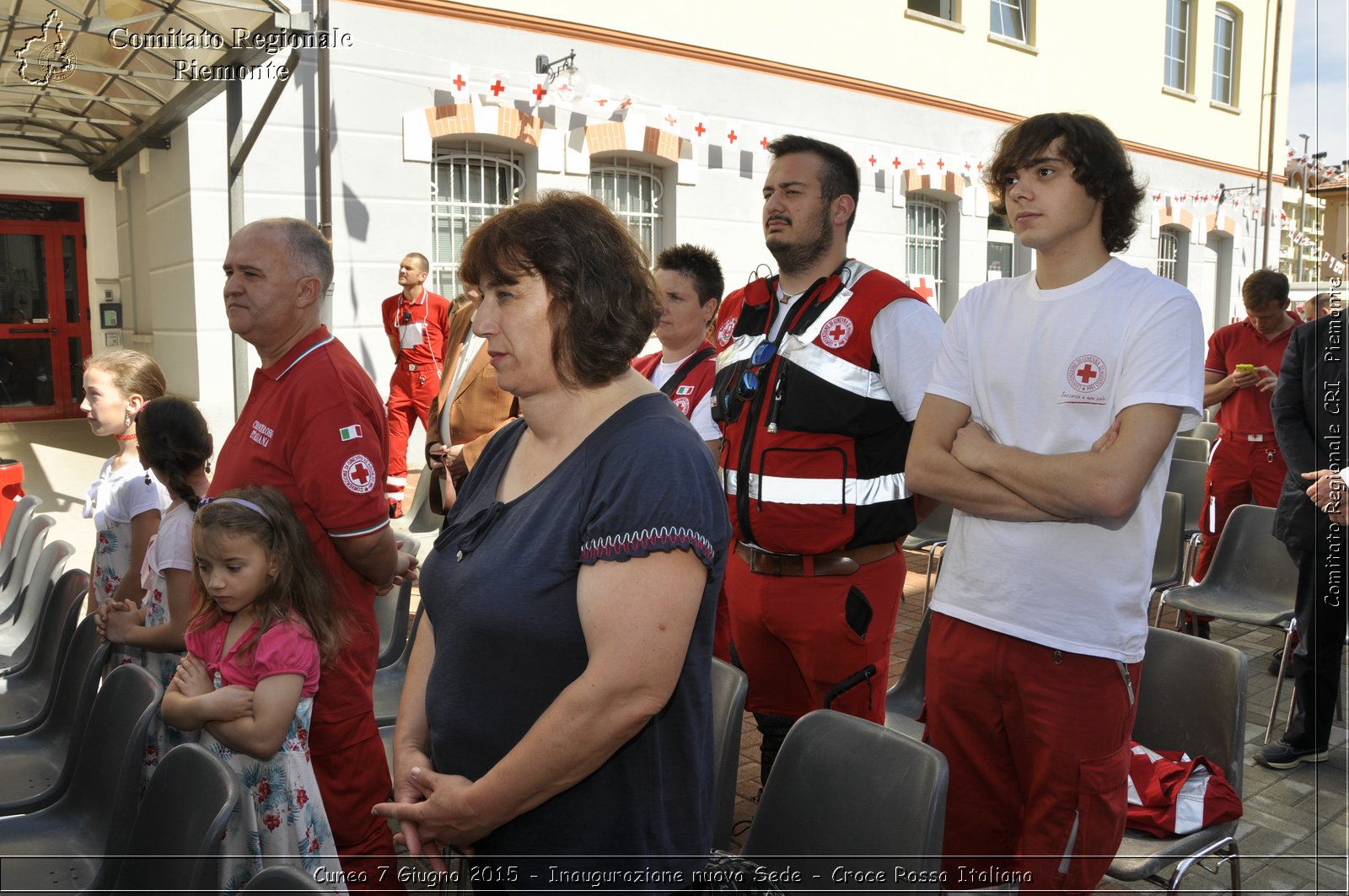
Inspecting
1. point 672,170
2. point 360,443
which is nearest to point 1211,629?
point 360,443

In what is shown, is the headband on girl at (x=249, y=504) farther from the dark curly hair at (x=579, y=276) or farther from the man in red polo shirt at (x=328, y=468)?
the dark curly hair at (x=579, y=276)

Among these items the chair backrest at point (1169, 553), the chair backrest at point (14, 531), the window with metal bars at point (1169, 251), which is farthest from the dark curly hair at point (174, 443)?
the window with metal bars at point (1169, 251)

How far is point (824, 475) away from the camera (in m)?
2.79

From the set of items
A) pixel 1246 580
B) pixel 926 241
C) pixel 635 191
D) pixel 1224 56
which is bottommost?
pixel 1246 580

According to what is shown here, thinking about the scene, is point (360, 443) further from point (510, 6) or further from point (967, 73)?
point (967, 73)

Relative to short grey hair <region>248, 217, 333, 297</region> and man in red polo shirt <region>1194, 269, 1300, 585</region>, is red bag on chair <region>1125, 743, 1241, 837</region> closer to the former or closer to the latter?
short grey hair <region>248, 217, 333, 297</region>

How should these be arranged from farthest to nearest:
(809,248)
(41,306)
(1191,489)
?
(41,306) < (1191,489) < (809,248)

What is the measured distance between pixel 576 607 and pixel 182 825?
1056 mm

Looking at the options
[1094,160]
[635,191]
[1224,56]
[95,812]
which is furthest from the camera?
[1224,56]

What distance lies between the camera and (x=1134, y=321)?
6.99 feet

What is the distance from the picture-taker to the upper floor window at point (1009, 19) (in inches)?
555

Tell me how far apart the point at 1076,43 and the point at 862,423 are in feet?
48.5

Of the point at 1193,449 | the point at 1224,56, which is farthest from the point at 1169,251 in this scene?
the point at 1193,449

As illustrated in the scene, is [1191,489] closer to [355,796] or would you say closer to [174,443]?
[355,796]
